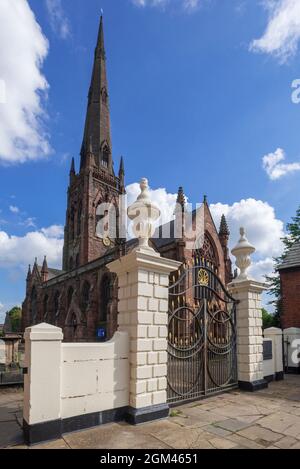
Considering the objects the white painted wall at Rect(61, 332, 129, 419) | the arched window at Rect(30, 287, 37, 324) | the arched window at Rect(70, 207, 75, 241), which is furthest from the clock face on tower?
the white painted wall at Rect(61, 332, 129, 419)

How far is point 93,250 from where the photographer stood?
137 feet

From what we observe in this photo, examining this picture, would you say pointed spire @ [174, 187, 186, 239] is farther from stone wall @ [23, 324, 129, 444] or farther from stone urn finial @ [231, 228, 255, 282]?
stone wall @ [23, 324, 129, 444]

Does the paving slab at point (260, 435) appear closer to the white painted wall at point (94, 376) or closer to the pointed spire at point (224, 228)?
the white painted wall at point (94, 376)

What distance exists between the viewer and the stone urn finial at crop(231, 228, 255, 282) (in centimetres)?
902

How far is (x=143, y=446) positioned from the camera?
4418 mm

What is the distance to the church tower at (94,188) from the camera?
42.6 m

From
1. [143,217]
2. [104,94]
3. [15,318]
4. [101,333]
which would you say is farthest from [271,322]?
[15,318]

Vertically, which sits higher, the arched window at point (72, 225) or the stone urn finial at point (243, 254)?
the arched window at point (72, 225)

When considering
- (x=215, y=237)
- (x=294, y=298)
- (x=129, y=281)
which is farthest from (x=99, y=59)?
(x=129, y=281)

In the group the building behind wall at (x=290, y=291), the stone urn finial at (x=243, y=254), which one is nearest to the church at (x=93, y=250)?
the building behind wall at (x=290, y=291)

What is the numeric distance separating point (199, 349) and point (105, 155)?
44318mm

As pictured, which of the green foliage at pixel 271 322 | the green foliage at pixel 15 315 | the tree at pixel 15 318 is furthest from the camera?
the green foliage at pixel 15 315

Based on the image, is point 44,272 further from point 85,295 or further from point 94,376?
point 94,376
